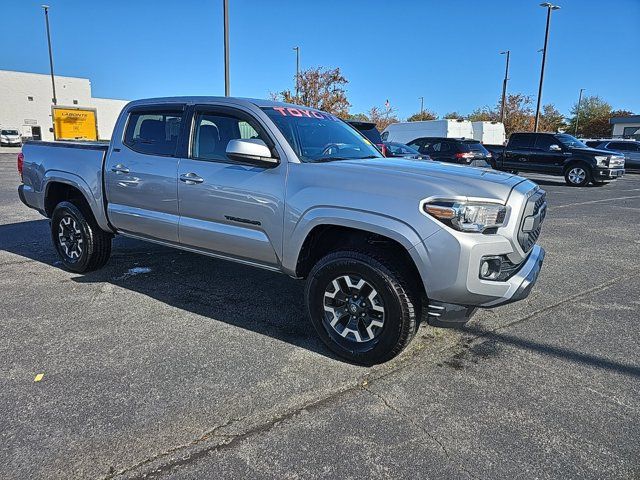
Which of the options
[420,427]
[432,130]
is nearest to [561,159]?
[432,130]

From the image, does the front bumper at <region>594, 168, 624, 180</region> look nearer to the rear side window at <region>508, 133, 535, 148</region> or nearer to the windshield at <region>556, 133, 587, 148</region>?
the windshield at <region>556, 133, 587, 148</region>

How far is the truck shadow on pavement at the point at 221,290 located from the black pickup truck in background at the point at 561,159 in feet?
49.1

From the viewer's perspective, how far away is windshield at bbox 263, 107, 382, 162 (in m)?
3.81

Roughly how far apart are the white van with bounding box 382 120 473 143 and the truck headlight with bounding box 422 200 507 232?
2301 centimetres

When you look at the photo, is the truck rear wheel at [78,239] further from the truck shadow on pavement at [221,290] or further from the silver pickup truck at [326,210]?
the silver pickup truck at [326,210]

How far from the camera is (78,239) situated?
524cm

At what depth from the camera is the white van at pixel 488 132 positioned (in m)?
28.7

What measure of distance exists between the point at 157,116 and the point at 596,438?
14.3 ft

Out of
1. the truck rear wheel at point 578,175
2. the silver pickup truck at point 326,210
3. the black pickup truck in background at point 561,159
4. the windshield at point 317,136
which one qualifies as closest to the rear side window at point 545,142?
the black pickup truck in background at point 561,159

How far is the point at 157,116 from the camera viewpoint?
4547 millimetres

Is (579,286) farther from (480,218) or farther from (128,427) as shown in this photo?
(128,427)

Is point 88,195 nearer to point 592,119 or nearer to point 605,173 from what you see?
point 605,173

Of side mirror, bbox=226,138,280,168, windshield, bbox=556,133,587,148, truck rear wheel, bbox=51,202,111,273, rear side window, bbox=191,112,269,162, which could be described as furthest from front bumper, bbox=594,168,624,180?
truck rear wheel, bbox=51,202,111,273

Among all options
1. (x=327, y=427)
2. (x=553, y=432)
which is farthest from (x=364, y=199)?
(x=553, y=432)
